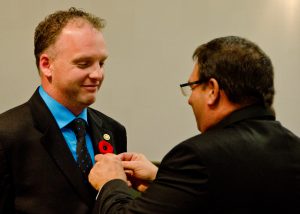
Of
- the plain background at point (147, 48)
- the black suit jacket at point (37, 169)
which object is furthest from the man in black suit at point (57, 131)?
the plain background at point (147, 48)

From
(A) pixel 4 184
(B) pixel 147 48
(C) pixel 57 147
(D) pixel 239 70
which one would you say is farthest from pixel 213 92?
(B) pixel 147 48

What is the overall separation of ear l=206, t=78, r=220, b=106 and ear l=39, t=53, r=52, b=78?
0.52 m

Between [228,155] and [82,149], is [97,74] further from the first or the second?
[228,155]

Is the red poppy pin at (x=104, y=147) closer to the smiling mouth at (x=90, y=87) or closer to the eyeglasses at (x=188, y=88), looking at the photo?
the smiling mouth at (x=90, y=87)

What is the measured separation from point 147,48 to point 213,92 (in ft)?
4.06

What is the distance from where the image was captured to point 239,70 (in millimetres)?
1322

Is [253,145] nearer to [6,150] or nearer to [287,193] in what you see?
[287,193]

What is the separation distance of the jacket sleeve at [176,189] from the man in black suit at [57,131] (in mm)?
195

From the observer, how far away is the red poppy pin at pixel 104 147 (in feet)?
5.39

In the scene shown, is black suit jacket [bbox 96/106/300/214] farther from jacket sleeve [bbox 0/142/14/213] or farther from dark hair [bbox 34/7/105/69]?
dark hair [bbox 34/7/105/69]

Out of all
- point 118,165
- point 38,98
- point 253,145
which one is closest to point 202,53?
point 253,145

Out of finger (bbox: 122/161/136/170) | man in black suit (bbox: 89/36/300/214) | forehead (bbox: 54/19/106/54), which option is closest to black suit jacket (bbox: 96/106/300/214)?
man in black suit (bbox: 89/36/300/214)

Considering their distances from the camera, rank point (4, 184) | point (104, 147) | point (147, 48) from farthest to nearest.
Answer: point (147, 48) → point (104, 147) → point (4, 184)

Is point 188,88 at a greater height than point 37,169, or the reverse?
point 188,88
